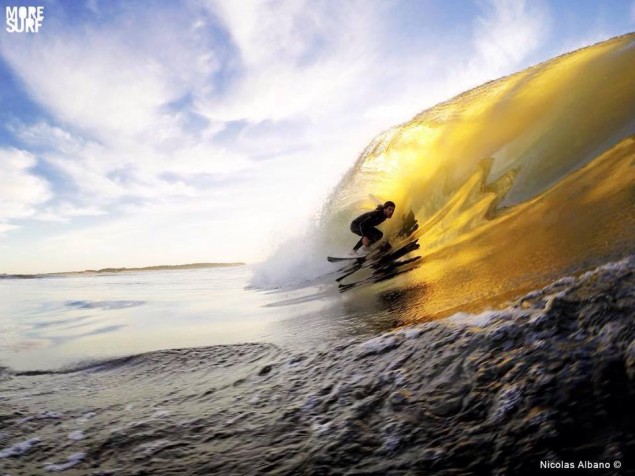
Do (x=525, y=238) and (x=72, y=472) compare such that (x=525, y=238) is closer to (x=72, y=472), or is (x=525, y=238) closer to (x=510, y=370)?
(x=510, y=370)

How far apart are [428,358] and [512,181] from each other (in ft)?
14.9

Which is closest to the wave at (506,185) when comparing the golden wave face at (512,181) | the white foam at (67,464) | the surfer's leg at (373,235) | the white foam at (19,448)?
the golden wave face at (512,181)

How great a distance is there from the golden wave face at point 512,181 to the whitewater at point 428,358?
0.04 metres

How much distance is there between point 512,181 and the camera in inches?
234

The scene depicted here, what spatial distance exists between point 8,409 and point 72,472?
154 centimetres

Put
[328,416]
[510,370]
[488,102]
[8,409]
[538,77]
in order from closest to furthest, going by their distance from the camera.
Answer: [510,370]
[328,416]
[8,409]
[538,77]
[488,102]

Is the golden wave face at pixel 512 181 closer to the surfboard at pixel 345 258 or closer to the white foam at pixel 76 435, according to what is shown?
the surfboard at pixel 345 258

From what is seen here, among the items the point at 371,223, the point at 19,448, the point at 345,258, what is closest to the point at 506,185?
the point at 371,223

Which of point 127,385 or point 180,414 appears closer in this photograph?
point 180,414

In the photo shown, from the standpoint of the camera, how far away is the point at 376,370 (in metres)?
2.44

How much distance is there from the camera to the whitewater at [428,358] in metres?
1.64

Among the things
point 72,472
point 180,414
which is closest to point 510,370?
point 180,414

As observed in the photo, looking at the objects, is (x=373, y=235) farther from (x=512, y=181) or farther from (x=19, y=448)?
(x=19, y=448)

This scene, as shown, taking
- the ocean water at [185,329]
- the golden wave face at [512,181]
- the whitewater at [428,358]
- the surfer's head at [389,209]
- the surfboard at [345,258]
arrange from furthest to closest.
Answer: the surfboard at [345,258] → the surfer's head at [389,209] → the ocean water at [185,329] → the golden wave face at [512,181] → the whitewater at [428,358]
